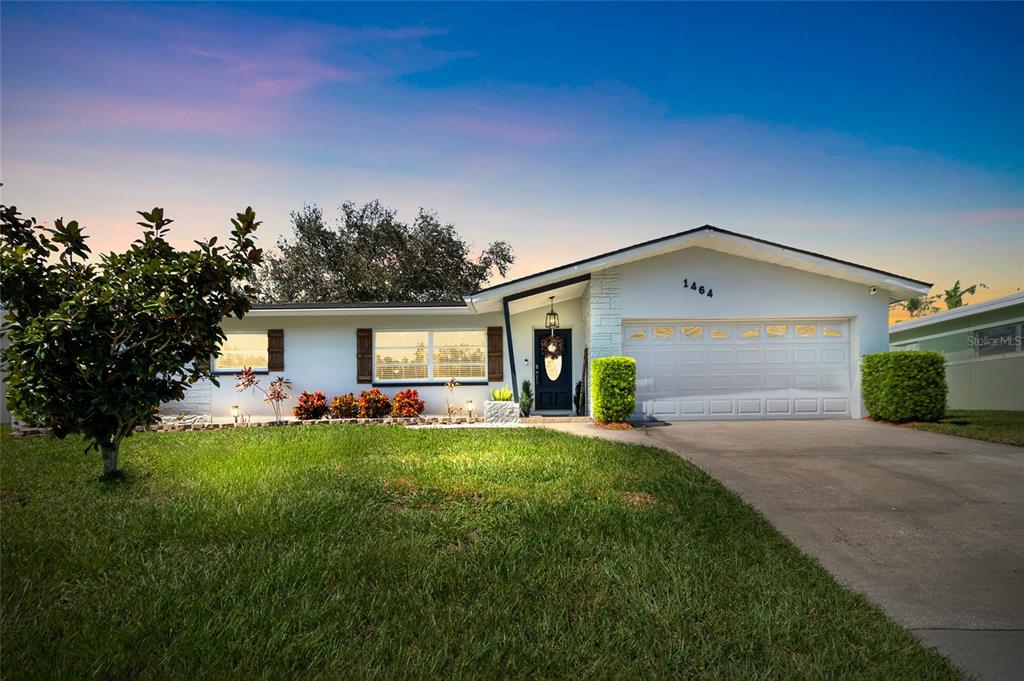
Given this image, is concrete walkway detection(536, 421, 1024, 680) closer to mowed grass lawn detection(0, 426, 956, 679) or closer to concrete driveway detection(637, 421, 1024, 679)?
concrete driveway detection(637, 421, 1024, 679)

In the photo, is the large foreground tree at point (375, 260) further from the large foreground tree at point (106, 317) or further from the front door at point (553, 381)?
the large foreground tree at point (106, 317)

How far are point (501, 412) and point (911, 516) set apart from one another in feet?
27.1

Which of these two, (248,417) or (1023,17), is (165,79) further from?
(1023,17)

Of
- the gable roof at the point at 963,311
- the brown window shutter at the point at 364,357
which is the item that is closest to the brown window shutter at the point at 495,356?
the brown window shutter at the point at 364,357

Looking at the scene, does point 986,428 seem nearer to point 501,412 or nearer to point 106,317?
point 501,412

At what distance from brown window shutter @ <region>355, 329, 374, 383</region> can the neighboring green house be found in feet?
54.7

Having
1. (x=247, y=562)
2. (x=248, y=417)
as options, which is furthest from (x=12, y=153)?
(x=248, y=417)

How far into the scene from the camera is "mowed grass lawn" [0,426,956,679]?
2.65m

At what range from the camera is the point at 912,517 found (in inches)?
202

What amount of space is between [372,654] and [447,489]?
265 cm

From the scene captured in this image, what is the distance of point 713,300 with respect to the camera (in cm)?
1246

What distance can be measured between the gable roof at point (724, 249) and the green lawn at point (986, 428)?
9.62 ft

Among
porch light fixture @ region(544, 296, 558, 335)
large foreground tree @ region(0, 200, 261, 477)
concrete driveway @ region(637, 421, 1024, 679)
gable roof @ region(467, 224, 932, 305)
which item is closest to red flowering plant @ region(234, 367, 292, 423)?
gable roof @ region(467, 224, 932, 305)

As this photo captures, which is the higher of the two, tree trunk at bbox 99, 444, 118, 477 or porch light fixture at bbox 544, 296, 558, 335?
porch light fixture at bbox 544, 296, 558, 335
